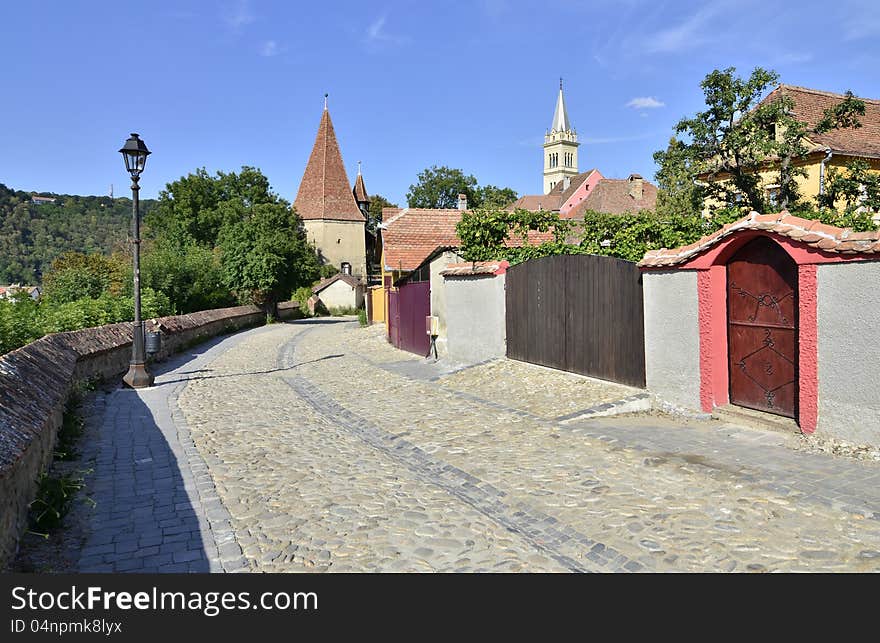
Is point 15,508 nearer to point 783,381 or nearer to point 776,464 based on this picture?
point 776,464

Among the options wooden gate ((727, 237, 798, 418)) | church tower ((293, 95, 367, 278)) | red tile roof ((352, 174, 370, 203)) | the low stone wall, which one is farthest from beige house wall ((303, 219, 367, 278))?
wooden gate ((727, 237, 798, 418))

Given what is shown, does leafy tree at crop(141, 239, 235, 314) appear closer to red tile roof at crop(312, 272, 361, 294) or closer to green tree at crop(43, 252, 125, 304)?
green tree at crop(43, 252, 125, 304)

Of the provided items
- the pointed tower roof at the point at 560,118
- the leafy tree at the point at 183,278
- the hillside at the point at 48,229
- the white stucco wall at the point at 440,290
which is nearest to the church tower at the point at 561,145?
the pointed tower roof at the point at 560,118

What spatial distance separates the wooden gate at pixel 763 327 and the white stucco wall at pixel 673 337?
0.46m

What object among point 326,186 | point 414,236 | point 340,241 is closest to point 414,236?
point 414,236

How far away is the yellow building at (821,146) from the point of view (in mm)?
21842

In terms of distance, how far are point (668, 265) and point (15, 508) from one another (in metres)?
7.81

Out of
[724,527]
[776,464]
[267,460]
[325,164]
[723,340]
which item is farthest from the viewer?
[325,164]

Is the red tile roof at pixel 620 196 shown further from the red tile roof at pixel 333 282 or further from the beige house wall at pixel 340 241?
the beige house wall at pixel 340 241

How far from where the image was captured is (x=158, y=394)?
12.0 m

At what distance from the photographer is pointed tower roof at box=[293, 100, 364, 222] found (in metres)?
70.4

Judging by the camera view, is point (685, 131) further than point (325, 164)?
No

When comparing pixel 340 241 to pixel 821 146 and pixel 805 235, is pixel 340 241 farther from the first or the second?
pixel 805 235

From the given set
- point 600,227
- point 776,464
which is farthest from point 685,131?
point 776,464
